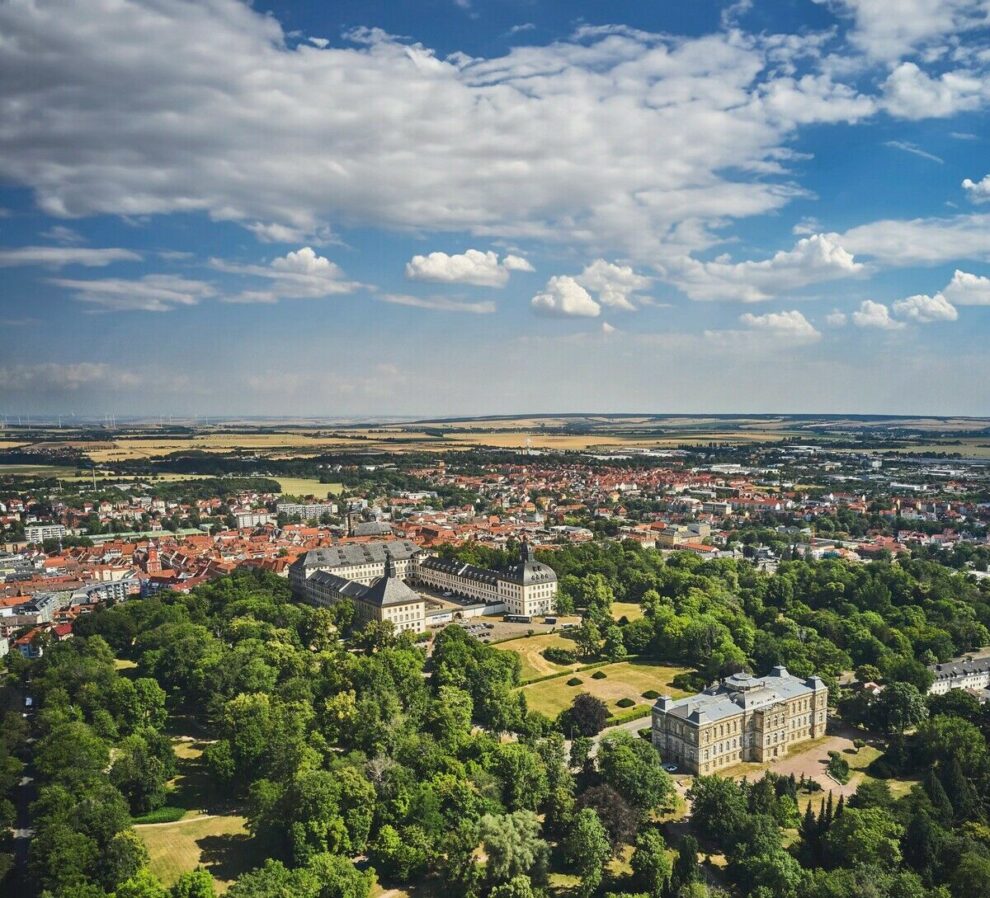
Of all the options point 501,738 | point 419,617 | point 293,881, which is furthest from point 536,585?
point 293,881

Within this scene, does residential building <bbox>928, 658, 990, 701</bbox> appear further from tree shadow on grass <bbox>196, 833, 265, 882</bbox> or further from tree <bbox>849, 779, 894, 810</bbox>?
tree shadow on grass <bbox>196, 833, 265, 882</bbox>

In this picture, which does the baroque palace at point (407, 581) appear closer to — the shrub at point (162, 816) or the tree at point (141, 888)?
the shrub at point (162, 816)

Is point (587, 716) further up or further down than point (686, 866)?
further up

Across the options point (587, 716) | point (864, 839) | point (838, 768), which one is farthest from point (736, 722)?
point (864, 839)

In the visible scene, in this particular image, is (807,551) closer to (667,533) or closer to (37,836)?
(667,533)

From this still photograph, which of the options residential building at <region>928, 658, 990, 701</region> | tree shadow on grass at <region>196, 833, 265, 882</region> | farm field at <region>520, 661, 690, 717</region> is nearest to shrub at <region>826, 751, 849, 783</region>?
farm field at <region>520, 661, 690, 717</region>

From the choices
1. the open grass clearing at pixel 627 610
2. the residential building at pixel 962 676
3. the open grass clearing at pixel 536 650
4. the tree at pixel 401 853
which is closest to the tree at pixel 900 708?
the residential building at pixel 962 676

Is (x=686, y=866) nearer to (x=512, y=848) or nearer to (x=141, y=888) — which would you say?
(x=512, y=848)
